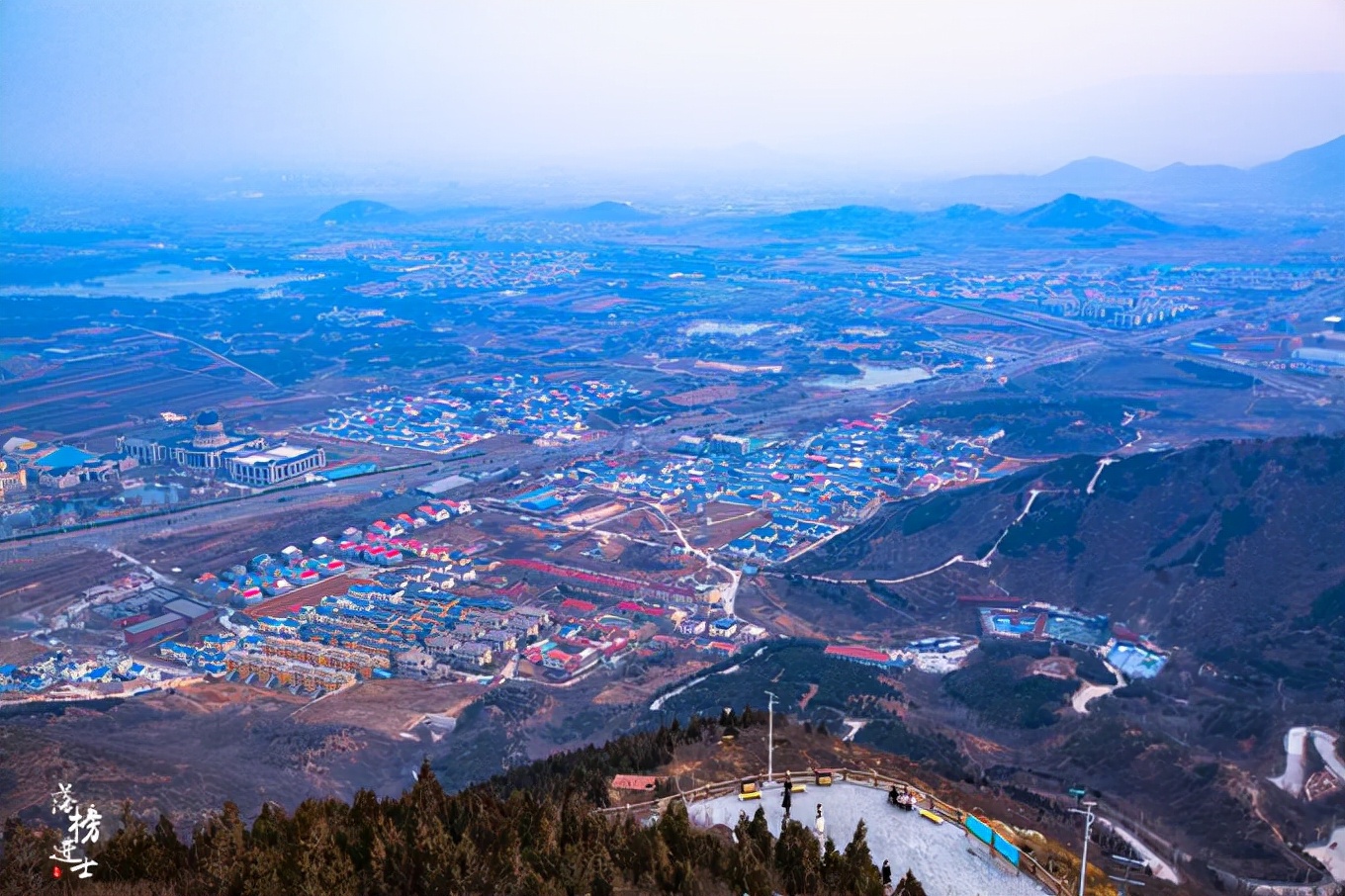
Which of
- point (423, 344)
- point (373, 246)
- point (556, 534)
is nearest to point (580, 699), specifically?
point (556, 534)

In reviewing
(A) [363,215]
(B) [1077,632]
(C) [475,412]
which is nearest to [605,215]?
(A) [363,215]

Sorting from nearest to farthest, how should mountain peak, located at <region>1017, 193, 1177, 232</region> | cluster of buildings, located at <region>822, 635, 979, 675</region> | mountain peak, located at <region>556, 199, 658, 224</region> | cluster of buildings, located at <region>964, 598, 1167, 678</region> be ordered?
1. cluster of buildings, located at <region>964, 598, 1167, 678</region>
2. cluster of buildings, located at <region>822, 635, 979, 675</region>
3. mountain peak, located at <region>1017, 193, 1177, 232</region>
4. mountain peak, located at <region>556, 199, 658, 224</region>

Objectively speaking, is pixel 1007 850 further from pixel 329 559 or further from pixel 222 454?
pixel 222 454

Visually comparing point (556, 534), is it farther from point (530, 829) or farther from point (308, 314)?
point (308, 314)

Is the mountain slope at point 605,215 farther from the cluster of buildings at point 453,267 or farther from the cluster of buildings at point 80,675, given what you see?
the cluster of buildings at point 80,675

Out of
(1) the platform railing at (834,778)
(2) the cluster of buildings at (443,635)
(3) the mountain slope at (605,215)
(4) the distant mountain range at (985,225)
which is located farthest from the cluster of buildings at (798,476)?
(3) the mountain slope at (605,215)

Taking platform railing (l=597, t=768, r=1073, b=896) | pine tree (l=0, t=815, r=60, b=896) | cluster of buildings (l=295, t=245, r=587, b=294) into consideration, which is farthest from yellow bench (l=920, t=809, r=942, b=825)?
cluster of buildings (l=295, t=245, r=587, b=294)

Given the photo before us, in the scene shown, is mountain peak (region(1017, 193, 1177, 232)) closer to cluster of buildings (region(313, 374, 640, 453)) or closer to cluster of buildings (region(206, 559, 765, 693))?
cluster of buildings (region(313, 374, 640, 453))
